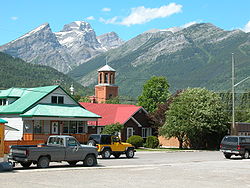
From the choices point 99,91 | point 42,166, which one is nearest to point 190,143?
point 42,166

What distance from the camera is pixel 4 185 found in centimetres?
1582

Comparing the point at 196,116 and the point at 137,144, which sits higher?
the point at 196,116

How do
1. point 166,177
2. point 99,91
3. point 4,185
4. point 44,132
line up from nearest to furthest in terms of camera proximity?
1. point 4,185
2. point 166,177
3. point 44,132
4. point 99,91

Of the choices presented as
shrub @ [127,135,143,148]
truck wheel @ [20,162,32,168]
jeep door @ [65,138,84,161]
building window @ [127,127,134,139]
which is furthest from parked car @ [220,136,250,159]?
building window @ [127,127,134,139]

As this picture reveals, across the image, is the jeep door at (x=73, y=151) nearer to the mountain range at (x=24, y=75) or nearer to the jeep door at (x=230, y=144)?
the jeep door at (x=230, y=144)

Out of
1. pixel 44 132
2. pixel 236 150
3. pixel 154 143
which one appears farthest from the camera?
pixel 154 143

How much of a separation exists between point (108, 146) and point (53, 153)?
9.43 meters

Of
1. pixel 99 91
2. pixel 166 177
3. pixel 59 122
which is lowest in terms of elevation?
pixel 166 177

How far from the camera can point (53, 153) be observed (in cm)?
2322

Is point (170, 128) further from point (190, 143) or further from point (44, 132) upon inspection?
point (44, 132)

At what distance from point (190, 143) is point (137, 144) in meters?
8.51

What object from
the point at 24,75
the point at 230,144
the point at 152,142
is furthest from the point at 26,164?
the point at 24,75

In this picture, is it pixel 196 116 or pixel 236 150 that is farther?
pixel 196 116

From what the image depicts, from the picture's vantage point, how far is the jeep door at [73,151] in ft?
78.5
